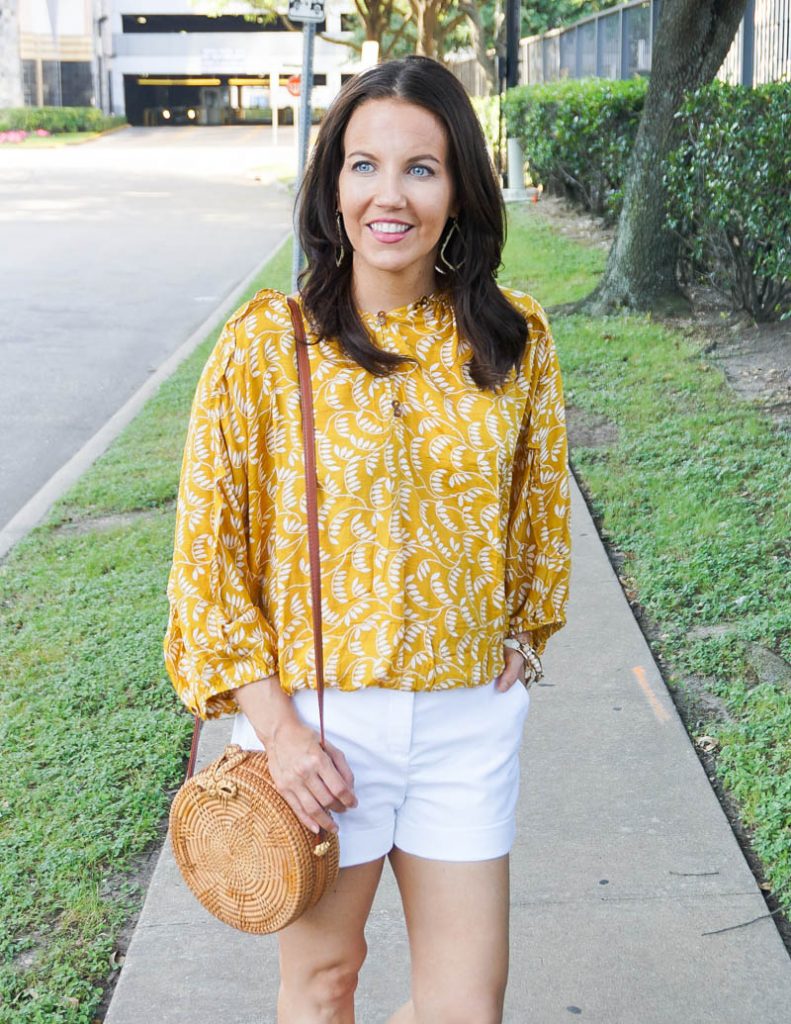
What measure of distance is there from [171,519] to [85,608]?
1203mm

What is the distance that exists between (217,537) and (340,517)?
0.18 meters

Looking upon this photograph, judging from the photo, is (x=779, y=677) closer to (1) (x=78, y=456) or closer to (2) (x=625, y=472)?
(2) (x=625, y=472)

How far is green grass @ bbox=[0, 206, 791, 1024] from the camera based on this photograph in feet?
11.4

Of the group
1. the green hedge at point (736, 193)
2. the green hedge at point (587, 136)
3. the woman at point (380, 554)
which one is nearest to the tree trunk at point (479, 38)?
the green hedge at point (587, 136)

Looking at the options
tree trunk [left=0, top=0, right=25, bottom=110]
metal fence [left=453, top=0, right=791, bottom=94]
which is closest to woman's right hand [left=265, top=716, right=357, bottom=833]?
metal fence [left=453, top=0, right=791, bottom=94]

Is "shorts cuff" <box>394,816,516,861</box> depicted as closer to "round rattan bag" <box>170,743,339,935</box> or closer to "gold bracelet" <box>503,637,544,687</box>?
"round rattan bag" <box>170,743,339,935</box>

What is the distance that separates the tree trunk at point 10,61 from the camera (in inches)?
2296

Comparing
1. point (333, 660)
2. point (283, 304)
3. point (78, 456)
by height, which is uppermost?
point (283, 304)

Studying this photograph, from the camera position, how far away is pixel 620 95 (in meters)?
13.9

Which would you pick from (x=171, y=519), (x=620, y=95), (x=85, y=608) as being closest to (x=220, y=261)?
(x=620, y=95)

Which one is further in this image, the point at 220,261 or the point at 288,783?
the point at 220,261

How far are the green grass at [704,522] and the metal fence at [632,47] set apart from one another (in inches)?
143

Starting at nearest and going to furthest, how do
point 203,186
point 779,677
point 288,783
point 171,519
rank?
point 288,783, point 779,677, point 171,519, point 203,186

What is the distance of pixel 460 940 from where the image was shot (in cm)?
203
